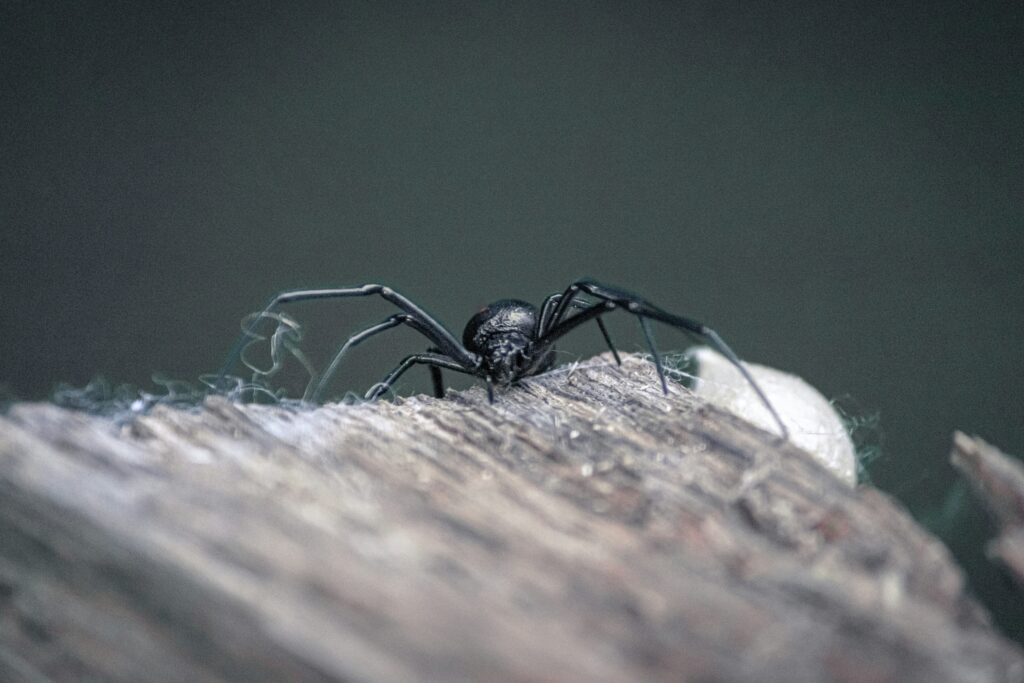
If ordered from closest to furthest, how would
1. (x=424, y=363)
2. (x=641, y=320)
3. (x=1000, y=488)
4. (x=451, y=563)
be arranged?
1. (x=451, y=563)
2. (x=1000, y=488)
3. (x=641, y=320)
4. (x=424, y=363)

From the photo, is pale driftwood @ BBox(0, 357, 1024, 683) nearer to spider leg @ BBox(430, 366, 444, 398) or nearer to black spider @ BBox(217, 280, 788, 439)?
black spider @ BBox(217, 280, 788, 439)

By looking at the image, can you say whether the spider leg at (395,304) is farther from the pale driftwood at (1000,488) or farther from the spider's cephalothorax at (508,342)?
the pale driftwood at (1000,488)

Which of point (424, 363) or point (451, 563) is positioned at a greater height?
point (424, 363)

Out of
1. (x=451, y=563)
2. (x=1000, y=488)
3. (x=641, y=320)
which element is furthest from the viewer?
(x=641, y=320)

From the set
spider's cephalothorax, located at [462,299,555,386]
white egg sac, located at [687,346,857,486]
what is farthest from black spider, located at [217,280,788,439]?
white egg sac, located at [687,346,857,486]

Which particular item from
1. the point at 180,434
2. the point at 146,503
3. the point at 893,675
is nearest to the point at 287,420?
the point at 180,434

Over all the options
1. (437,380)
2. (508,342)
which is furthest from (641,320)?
(437,380)

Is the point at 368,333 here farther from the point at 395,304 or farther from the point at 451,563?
the point at 451,563
